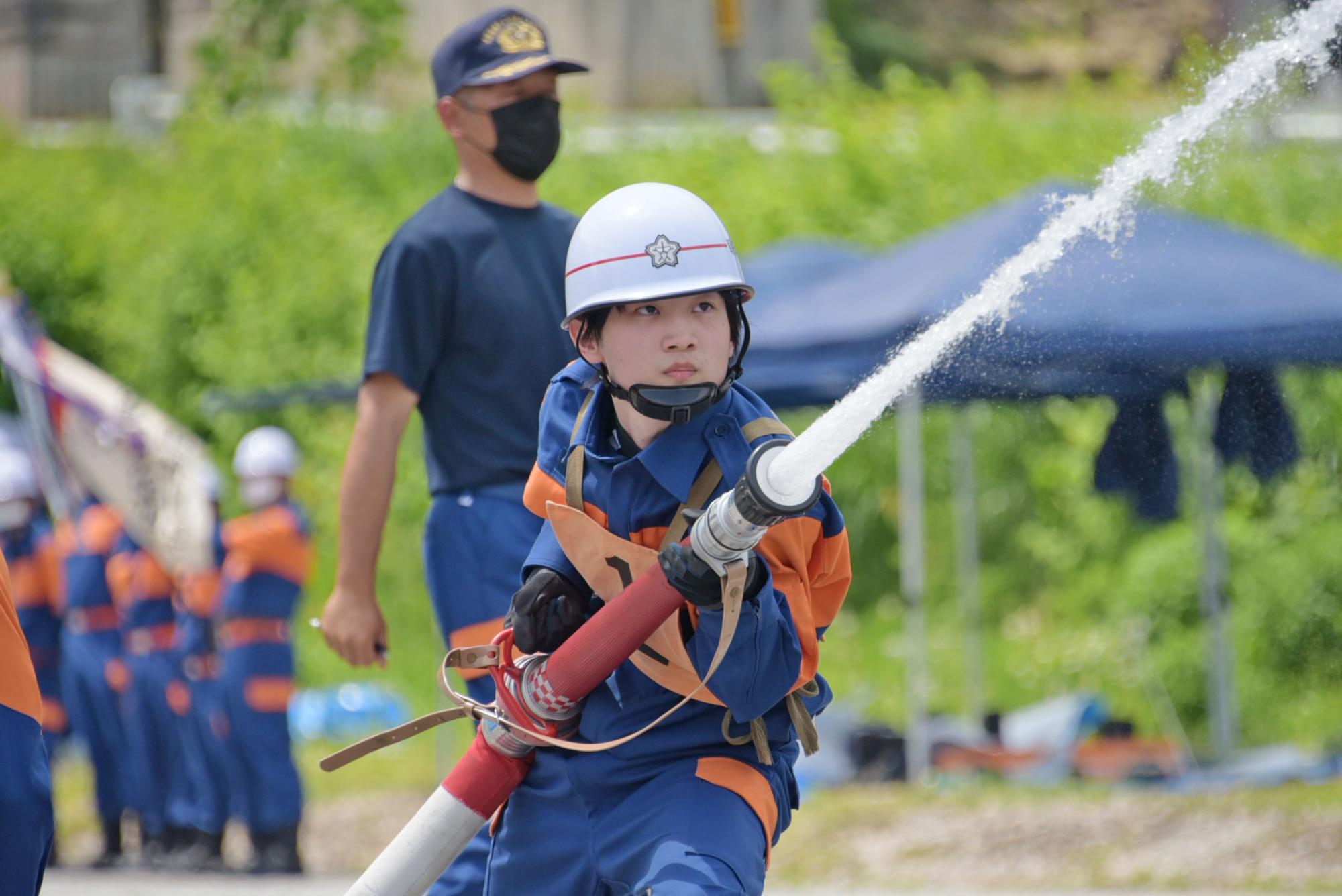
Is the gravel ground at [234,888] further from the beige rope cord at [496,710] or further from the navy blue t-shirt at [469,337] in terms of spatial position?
the beige rope cord at [496,710]

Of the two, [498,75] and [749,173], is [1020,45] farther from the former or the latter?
[498,75]

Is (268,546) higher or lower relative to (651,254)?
lower

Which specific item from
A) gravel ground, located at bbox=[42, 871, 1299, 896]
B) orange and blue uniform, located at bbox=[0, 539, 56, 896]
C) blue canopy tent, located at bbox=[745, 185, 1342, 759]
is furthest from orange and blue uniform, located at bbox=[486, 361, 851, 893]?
gravel ground, located at bbox=[42, 871, 1299, 896]

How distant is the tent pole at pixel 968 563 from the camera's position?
10.7 metres

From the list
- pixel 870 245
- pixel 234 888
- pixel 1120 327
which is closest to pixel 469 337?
pixel 1120 327

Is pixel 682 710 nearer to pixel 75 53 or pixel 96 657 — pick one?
pixel 96 657

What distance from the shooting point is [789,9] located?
2252 centimetres

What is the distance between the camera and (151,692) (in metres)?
9.98

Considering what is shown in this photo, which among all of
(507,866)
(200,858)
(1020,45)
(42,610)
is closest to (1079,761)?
(200,858)

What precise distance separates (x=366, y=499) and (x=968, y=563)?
24.8ft

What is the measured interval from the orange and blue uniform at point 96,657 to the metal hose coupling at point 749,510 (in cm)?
782

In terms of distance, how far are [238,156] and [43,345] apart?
603cm

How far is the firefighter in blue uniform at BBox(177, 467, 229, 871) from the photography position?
9453mm

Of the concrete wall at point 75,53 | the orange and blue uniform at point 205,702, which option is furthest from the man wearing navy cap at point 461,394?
the concrete wall at point 75,53
